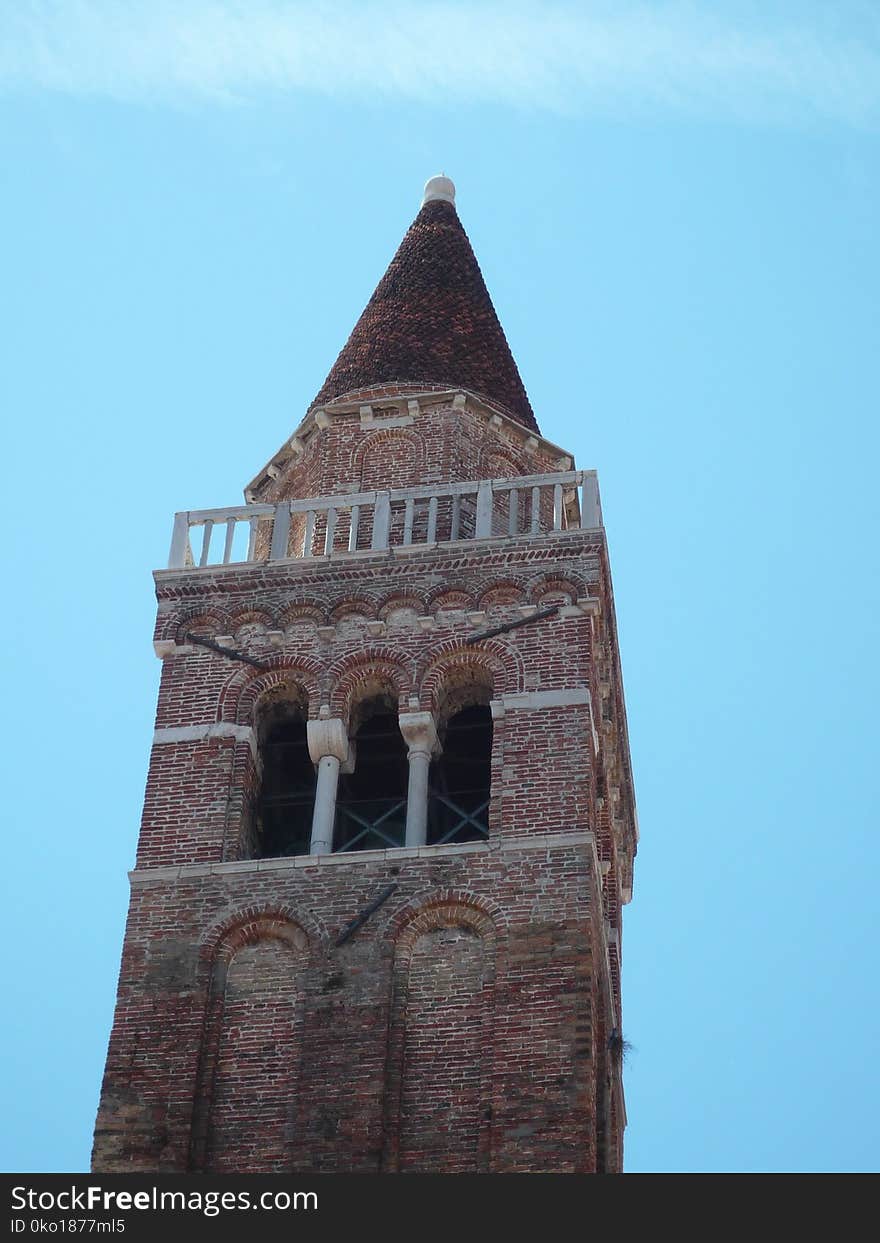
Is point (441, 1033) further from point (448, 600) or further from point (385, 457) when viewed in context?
point (385, 457)

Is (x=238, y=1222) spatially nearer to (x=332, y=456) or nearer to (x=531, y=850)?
(x=531, y=850)

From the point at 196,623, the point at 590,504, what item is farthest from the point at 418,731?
the point at 590,504

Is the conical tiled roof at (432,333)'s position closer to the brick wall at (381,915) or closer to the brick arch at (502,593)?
the brick wall at (381,915)

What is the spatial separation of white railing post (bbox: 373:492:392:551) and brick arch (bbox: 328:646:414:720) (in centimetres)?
180

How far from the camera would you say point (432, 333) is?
146 feet

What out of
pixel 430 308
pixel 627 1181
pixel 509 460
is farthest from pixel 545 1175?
pixel 430 308

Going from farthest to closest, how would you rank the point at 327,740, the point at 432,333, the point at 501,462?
the point at 432,333 → the point at 501,462 → the point at 327,740

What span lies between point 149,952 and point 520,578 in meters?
7.01

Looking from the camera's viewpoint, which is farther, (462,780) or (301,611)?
(301,611)

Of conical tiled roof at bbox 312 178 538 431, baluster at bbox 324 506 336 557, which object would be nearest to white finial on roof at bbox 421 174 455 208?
conical tiled roof at bbox 312 178 538 431

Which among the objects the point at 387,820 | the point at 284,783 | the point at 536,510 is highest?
the point at 536,510

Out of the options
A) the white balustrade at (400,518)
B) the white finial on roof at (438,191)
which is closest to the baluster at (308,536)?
the white balustrade at (400,518)

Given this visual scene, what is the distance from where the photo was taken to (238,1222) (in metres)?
28.2

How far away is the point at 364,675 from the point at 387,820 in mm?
1903
